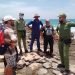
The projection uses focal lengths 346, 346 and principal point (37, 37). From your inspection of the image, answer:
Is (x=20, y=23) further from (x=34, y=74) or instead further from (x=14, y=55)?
(x=14, y=55)

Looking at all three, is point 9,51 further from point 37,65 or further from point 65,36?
point 37,65

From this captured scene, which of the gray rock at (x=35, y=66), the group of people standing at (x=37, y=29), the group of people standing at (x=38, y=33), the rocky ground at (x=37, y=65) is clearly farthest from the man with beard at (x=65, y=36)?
the group of people standing at (x=37, y=29)

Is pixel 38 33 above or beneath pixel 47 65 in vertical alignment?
above

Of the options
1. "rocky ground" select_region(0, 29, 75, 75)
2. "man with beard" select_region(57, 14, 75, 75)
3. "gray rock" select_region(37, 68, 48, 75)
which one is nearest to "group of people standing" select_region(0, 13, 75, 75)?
"man with beard" select_region(57, 14, 75, 75)

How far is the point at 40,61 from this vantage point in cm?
1169

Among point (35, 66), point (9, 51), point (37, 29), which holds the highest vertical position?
point (37, 29)

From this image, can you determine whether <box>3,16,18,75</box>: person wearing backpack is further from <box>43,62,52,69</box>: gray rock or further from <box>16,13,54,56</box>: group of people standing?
<box>16,13,54,56</box>: group of people standing

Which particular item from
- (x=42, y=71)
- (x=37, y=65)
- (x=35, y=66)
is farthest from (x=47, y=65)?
(x=42, y=71)

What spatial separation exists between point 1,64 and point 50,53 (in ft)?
6.90

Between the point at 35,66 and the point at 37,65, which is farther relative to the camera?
the point at 37,65

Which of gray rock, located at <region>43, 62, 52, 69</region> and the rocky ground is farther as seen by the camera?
gray rock, located at <region>43, 62, 52, 69</region>

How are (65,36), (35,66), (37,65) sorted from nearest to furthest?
(65,36) → (35,66) → (37,65)

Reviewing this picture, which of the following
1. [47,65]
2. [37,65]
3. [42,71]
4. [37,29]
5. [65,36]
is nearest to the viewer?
[65,36]

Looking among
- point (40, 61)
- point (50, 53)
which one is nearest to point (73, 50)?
point (50, 53)
